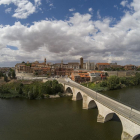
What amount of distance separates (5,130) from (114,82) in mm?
36291

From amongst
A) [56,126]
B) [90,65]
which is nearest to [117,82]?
[56,126]

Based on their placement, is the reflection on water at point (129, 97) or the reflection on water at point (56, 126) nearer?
the reflection on water at point (56, 126)

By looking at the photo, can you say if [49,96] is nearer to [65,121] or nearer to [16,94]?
[16,94]

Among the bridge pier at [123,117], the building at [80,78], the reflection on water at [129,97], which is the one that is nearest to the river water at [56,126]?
the bridge pier at [123,117]

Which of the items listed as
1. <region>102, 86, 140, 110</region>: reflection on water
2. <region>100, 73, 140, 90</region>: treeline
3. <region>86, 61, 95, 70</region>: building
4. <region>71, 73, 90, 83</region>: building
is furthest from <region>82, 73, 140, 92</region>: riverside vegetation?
<region>86, 61, 95, 70</region>: building

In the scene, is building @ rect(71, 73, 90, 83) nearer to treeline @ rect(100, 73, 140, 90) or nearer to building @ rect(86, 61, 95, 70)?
treeline @ rect(100, 73, 140, 90)

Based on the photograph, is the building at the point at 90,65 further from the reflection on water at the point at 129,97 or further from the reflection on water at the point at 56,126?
the reflection on water at the point at 56,126

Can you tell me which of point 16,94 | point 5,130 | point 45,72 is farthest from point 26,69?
point 5,130

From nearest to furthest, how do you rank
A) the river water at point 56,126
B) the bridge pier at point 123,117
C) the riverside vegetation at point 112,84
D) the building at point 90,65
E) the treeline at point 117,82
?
the bridge pier at point 123,117
the river water at point 56,126
the riverside vegetation at point 112,84
the treeline at point 117,82
the building at point 90,65

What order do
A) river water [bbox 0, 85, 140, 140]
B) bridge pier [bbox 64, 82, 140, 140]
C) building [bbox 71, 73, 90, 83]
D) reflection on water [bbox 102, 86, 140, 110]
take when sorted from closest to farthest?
bridge pier [bbox 64, 82, 140, 140], river water [bbox 0, 85, 140, 140], reflection on water [bbox 102, 86, 140, 110], building [bbox 71, 73, 90, 83]

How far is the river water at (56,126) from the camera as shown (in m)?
13.3

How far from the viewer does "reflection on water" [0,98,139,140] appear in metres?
13.3

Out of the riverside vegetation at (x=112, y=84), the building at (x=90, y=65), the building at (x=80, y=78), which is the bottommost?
the riverside vegetation at (x=112, y=84)

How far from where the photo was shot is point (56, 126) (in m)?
15.5
